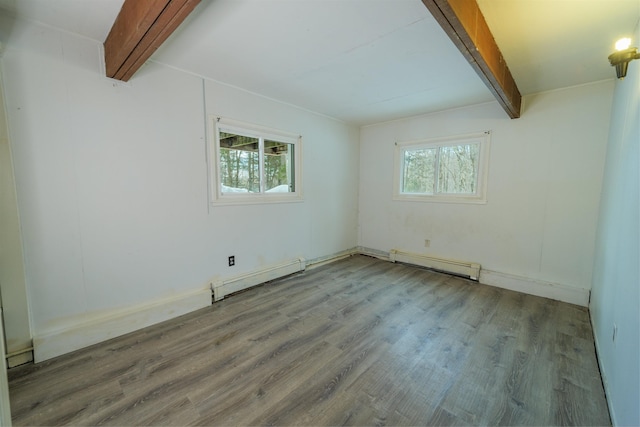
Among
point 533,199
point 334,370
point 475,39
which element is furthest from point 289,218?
point 533,199

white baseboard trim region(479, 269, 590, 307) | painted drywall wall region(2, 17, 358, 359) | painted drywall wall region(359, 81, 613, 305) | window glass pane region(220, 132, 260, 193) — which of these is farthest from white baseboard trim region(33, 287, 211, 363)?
white baseboard trim region(479, 269, 590, 307)

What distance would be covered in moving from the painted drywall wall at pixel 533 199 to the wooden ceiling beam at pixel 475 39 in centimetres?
90

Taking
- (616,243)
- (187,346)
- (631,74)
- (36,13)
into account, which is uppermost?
(36,13)

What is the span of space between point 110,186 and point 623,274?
3.77 m

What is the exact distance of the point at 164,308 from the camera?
2.54 m

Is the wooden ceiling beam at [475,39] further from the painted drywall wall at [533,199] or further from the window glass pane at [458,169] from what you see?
the window glass pane at [458,169]

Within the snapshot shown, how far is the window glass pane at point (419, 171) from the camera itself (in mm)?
4125

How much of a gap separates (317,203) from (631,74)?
341 centimetres

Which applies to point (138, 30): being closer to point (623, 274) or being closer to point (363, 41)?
point (363, 41)

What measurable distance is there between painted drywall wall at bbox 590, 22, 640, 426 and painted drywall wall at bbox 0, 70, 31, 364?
12.0 feet

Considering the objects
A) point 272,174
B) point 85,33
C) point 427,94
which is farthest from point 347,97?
point 85,33

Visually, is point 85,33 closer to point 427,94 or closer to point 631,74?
point 427,94

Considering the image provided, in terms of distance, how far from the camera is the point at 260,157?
3402 mm

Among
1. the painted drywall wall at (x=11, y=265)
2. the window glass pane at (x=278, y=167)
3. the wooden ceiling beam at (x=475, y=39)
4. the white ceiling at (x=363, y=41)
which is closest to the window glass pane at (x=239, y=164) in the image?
the window glass pane at (x=278, y=167)
